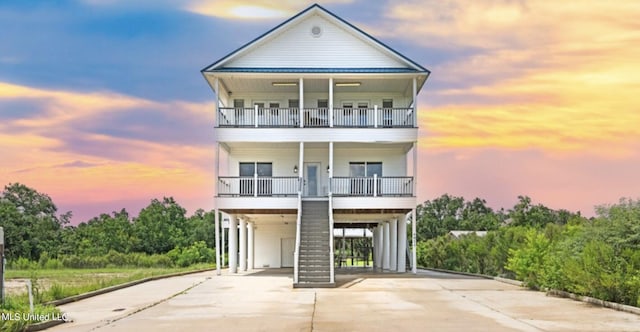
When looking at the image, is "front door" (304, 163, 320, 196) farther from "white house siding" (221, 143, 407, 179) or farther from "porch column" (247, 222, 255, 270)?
"porch column" (247, 222, 255, 270)

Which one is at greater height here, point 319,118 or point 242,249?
point 319,118

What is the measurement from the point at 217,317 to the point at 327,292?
8.16 metres

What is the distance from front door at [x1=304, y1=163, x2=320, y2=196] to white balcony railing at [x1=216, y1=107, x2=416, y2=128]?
2.86 m

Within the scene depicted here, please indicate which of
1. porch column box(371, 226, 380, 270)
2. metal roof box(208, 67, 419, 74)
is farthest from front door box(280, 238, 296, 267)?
metal roof box(208, 67, 419, 74)

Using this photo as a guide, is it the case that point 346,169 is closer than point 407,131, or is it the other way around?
point 407,131

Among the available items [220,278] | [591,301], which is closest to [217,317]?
[591,301]

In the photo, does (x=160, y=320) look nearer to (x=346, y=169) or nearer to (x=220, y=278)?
(x=220, y=278)

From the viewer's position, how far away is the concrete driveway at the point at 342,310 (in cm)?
1622

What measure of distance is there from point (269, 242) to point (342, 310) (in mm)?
25951

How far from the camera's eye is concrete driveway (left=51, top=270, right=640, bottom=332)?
639 inches

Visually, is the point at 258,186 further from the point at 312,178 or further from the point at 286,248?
the point at 286,248

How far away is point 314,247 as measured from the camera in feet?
104

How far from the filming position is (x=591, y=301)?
20.7m

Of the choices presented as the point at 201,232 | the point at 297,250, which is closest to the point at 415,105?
the point at 297,250
